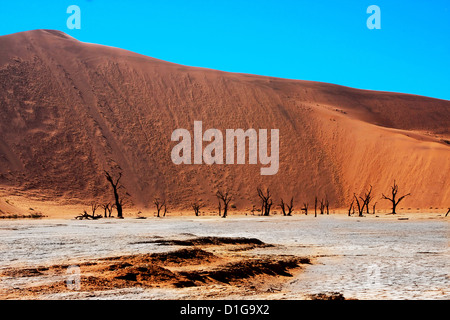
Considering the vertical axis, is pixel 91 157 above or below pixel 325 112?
below

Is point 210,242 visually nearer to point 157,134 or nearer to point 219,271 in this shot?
point 219,271

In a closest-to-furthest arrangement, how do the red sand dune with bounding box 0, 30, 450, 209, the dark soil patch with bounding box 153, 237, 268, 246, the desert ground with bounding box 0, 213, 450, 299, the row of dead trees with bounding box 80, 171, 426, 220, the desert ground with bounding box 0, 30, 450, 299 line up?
1. the desert ground with bounding box 0, 213, 450, 299
2. the dark soil patch with bounding box 153, 237, 268, 246
3. the row of dead trees with bounding box 80, 171, 426, 220
4. the desert ground with bounding box 0, 30, 450, 299
5. the red sand dune with bounding box 0, 30, 450, 209

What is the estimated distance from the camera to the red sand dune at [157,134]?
2537 inches

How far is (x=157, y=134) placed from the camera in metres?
75.3

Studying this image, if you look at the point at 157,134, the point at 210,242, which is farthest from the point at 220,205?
the point at 210,242

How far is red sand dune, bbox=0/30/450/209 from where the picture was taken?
64438mm

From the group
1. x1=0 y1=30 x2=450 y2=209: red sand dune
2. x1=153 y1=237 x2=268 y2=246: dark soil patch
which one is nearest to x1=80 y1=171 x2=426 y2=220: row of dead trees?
x1=0 y1=30 x2=450 y2=209: red sand dune

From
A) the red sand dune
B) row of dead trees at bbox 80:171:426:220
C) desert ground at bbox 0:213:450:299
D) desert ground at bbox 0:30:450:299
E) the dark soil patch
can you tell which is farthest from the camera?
the red sand dune

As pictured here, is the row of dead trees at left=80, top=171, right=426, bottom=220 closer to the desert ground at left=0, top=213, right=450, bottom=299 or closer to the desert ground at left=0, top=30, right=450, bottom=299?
the desert ground at left=0, top=30, right=450, bottom=299

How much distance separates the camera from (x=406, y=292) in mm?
8008
